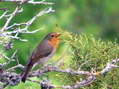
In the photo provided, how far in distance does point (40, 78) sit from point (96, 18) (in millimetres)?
17797

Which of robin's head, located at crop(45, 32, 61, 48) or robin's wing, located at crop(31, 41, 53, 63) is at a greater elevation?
robin's head, located at crop(45, 32, 61, 48)

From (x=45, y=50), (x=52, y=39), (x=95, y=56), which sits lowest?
(x=45, y=50)

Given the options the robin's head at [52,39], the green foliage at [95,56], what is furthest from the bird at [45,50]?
the green foliage at [95,56]

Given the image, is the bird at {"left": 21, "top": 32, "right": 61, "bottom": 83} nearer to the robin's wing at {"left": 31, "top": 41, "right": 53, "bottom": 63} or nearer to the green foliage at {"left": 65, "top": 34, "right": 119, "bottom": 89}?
the robin's wing at {"left": 31, "top": 41, "right": 53, "bottom": 63}

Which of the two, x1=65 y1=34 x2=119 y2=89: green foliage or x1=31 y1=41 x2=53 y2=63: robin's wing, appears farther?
x1=31 y1=41 x2=53 y2=63: robin's wing

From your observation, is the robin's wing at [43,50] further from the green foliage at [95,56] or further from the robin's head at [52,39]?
the green foliage at [95,56]

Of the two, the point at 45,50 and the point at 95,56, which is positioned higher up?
the point at 95,56

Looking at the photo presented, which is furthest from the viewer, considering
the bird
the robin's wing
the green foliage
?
the robin's wing

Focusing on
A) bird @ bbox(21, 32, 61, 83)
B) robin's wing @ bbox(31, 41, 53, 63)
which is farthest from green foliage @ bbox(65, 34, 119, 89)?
robin's wing @ bbox(31, 41, 53, 63)

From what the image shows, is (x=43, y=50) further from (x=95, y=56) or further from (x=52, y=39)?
(x=95, y=56)

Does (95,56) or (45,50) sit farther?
(45,50)

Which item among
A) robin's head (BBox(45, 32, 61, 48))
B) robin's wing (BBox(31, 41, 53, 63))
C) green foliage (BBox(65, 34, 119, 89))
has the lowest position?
robin's wing (BBox(31, 41, 53, 63))

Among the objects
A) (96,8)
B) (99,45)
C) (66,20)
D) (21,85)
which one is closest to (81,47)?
(99,45)

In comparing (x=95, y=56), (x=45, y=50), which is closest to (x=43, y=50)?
(x=45, y=50)
